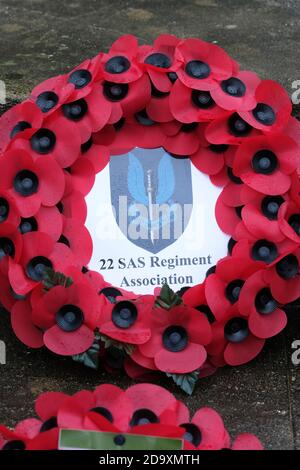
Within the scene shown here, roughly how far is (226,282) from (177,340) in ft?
0.62

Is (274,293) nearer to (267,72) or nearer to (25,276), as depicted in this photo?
(25,276)

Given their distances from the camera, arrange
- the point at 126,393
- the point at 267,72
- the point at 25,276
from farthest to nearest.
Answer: the point at 267,72, the point at 25,276, the point at 126,393

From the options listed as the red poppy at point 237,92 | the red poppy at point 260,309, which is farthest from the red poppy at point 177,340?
the red poppy at point 237,92

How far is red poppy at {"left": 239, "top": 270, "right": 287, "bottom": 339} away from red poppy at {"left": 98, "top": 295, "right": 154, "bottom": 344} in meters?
0.23

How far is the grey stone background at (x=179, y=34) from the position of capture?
260cm

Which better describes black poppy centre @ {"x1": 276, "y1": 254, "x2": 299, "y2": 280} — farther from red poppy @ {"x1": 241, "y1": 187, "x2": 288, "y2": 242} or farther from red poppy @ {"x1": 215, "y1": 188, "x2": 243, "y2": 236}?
red poppy @ {"x1": 215, "y1": 188, "x2": 243, "y2": 236}

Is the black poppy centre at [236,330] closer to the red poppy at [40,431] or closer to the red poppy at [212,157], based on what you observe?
the red poppy at [212,157]

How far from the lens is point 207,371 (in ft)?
8.84

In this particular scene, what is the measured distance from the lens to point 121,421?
222 centimetres

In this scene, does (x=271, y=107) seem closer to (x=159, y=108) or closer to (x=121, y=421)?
(x=159, y=108)

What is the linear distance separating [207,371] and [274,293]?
10.0 inches

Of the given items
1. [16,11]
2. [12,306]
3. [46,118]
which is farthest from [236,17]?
[12,306]

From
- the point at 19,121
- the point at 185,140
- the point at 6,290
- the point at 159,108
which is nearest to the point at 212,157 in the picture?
the point at 185,140

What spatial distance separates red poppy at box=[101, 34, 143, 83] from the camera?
9.05 ft
